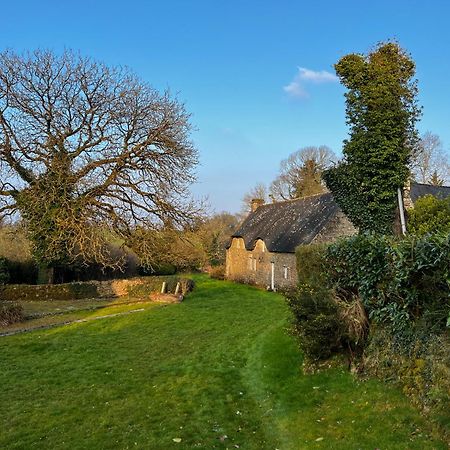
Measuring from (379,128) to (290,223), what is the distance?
15.4 metres

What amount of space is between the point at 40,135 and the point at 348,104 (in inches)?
671

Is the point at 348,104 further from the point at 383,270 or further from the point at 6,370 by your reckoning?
the point at 6,370

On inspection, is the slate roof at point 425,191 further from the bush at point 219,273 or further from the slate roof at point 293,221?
the bush at point 219,273

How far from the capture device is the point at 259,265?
3053 centimetres

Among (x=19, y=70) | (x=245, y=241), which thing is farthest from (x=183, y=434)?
(x=245, y=241)

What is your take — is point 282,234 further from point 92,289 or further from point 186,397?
point 186,397

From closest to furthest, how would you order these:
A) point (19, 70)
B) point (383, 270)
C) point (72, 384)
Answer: point (383, 270), point (72, 384), point (19, 70)

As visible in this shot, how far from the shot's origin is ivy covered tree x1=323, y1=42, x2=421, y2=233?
47.2 ft

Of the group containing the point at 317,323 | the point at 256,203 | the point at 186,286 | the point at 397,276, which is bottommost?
the point at 186,286

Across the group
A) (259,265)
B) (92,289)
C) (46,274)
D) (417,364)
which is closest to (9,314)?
(92,289)

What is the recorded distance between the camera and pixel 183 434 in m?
7.05

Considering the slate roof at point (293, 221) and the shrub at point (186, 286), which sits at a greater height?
the slate roof at point (293, 221)

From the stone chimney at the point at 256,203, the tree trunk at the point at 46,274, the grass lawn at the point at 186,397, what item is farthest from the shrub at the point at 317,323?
the stone chimney at the point at 256,203

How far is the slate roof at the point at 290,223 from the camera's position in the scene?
85.9 ft
